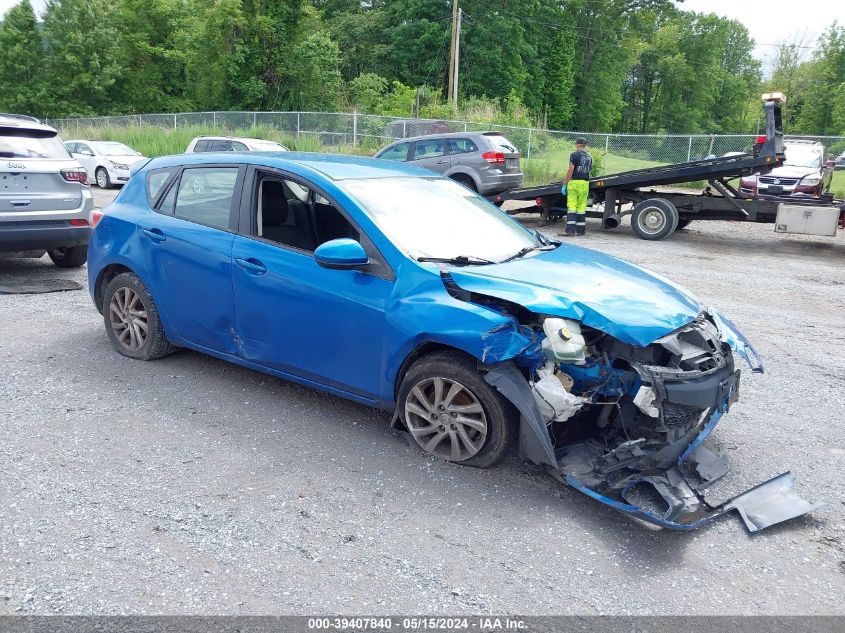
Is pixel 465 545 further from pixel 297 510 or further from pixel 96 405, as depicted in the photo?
pixel 96 405

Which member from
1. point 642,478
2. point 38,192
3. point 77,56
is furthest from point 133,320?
point 77,56

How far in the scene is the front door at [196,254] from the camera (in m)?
4.80

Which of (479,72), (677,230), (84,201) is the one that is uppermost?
(479,72)

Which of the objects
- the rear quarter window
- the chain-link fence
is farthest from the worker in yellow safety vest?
the chain-link fence

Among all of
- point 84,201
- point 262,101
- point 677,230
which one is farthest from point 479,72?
point 84,201

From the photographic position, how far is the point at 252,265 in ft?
15.0

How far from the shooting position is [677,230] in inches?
588

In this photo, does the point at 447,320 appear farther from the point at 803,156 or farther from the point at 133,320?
the point at 803,156

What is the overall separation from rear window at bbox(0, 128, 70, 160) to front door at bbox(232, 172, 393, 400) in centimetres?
456

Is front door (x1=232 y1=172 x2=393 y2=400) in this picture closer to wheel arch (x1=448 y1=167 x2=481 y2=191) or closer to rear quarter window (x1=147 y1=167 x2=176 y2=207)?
rear quarter window (x1=147 y1=167 x2=176 y2=207)

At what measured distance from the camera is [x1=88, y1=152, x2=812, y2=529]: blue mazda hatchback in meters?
3.60

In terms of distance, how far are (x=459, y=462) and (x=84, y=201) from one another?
6441mm

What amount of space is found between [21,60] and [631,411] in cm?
5750

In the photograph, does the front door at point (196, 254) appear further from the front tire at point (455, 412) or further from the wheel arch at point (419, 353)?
the front tire at point (455, 412)
